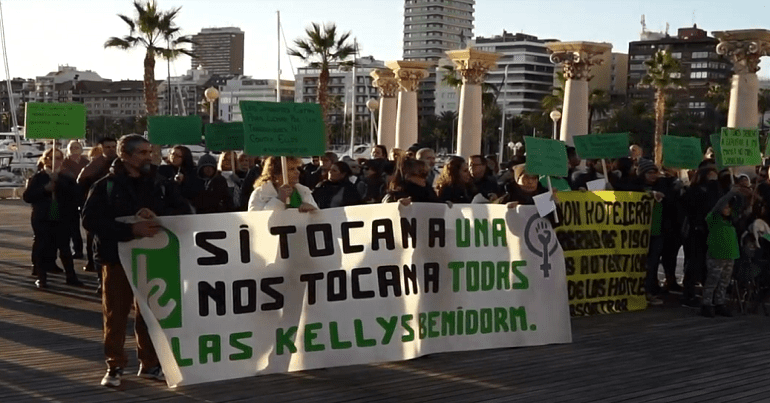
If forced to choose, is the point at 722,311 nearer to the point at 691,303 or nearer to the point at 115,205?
the point at 691,303

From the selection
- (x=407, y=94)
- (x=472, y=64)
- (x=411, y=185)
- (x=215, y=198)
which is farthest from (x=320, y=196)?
(x=407, y=94)

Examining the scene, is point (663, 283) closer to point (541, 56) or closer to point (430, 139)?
point (430, 139)

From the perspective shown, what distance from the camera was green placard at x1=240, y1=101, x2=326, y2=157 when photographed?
780 cm

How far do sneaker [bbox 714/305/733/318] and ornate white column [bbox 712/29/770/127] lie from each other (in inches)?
404

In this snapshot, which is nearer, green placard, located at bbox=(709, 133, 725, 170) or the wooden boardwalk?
the wooden boardwalk

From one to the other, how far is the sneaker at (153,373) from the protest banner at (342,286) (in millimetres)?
485

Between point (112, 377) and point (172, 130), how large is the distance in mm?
6281

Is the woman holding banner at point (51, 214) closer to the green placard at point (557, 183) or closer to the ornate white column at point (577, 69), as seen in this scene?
the green placard at point (557, 183)

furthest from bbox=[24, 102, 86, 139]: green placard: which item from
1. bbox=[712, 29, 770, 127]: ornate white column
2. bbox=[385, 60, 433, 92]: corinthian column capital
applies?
bbox=[385, 60, 433, 92]: corinthian column capital

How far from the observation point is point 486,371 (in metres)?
7.88

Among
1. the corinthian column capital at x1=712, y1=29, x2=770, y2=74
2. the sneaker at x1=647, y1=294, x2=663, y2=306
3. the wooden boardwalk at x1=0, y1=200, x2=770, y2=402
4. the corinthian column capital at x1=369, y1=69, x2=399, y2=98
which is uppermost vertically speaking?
the corinthian column capital at x1=712, y1=29, x2=770, y2=74

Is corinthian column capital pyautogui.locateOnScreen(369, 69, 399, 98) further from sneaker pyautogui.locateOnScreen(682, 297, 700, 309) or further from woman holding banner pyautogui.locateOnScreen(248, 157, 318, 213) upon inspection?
woman holding banner pyautogui.locateOnScreen(248, 157, 318, 213)

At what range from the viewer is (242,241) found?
7.23m

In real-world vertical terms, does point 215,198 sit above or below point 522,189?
below
